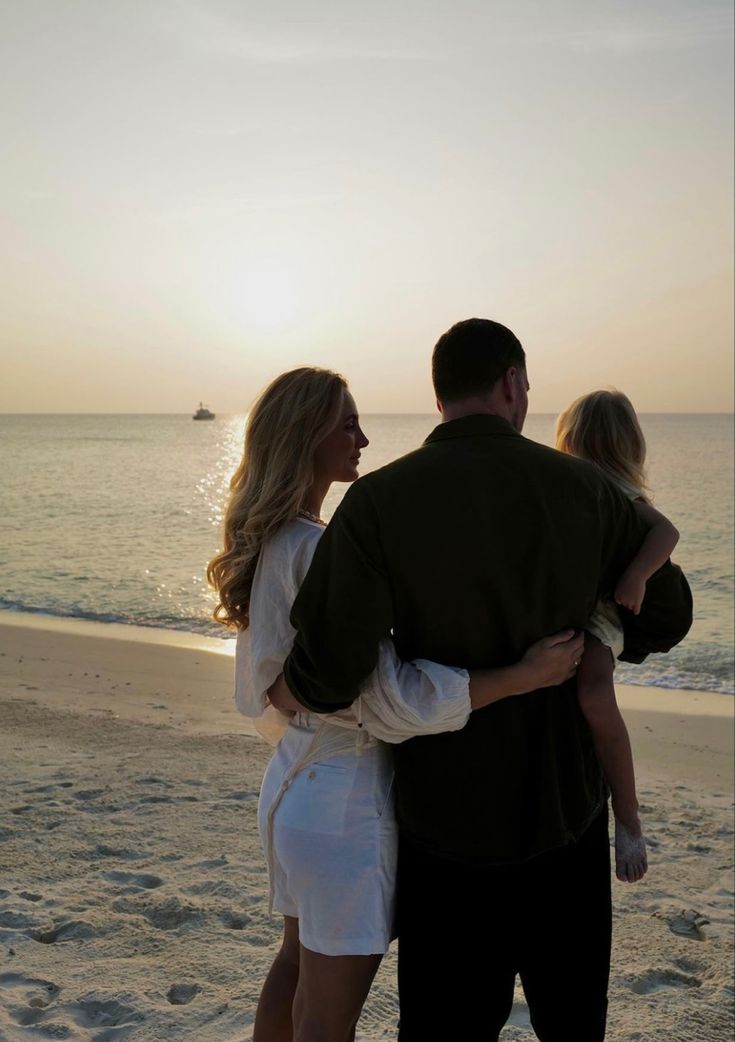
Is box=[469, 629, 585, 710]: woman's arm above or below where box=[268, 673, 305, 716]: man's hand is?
above

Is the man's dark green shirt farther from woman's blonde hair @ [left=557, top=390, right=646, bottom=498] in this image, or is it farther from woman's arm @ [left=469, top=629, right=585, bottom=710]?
woman's blonde hair @ [left=557, top=390, right=646, bottom=498]

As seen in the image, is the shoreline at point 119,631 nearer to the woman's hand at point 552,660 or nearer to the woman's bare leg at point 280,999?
the woman's bare leg at point 280,999

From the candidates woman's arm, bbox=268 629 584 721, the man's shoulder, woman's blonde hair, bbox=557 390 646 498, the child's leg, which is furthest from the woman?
woman's blonde hair, bbox=557 390 646 498

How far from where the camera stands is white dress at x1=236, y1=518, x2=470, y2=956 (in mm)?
Result: 2078

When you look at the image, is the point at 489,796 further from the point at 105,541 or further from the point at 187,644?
the point at 105,541

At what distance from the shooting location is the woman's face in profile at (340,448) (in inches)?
97.2

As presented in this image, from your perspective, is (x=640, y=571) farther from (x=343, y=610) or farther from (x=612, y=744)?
(x=343, y=610)

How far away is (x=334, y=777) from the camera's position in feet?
7.41

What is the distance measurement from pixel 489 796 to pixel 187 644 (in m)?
11.2

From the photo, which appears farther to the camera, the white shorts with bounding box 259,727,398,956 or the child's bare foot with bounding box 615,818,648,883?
the child's bare foot with bounding box 615,818,648,883

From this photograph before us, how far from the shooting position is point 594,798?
2.35 metres

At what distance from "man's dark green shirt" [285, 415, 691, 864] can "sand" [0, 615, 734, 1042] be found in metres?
1.84

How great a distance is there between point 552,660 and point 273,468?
0.85 metres

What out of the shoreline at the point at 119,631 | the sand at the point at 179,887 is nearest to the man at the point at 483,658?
the sand at the point at 179,887
